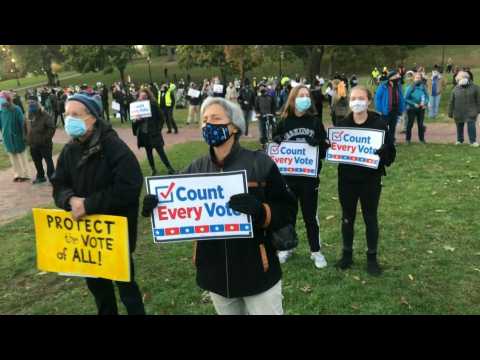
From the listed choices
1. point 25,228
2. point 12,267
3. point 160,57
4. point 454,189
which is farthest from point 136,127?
point 160,57

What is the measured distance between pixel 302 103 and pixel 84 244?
2915mm

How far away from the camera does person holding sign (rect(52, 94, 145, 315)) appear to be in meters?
3.68

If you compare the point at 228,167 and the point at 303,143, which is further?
the point at 303,143

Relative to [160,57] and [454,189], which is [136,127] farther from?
[160,57]

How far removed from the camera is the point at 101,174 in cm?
375

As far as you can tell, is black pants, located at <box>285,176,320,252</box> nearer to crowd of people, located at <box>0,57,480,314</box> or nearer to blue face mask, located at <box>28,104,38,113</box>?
crowd of people, located at <box>0,57,480,314</box>

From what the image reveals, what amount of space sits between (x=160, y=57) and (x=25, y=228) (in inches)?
3508

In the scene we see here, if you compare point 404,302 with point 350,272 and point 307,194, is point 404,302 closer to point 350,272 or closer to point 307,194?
point 350,272

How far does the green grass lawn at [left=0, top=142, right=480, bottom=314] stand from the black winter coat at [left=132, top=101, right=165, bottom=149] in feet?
10.5

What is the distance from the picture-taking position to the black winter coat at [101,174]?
369 centimetres

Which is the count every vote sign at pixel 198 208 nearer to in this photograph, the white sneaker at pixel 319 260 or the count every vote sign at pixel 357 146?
the count every vote sign at pixel 357 146

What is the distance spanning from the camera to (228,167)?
10.2ft

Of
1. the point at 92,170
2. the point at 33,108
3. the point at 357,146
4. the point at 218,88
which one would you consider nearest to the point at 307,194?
the point at 357,146

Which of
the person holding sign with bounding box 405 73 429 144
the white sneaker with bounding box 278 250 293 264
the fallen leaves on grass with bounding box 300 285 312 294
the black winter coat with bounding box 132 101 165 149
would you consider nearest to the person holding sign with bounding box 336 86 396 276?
the fallen leaves on grass with bounding box 300 285 312 294
